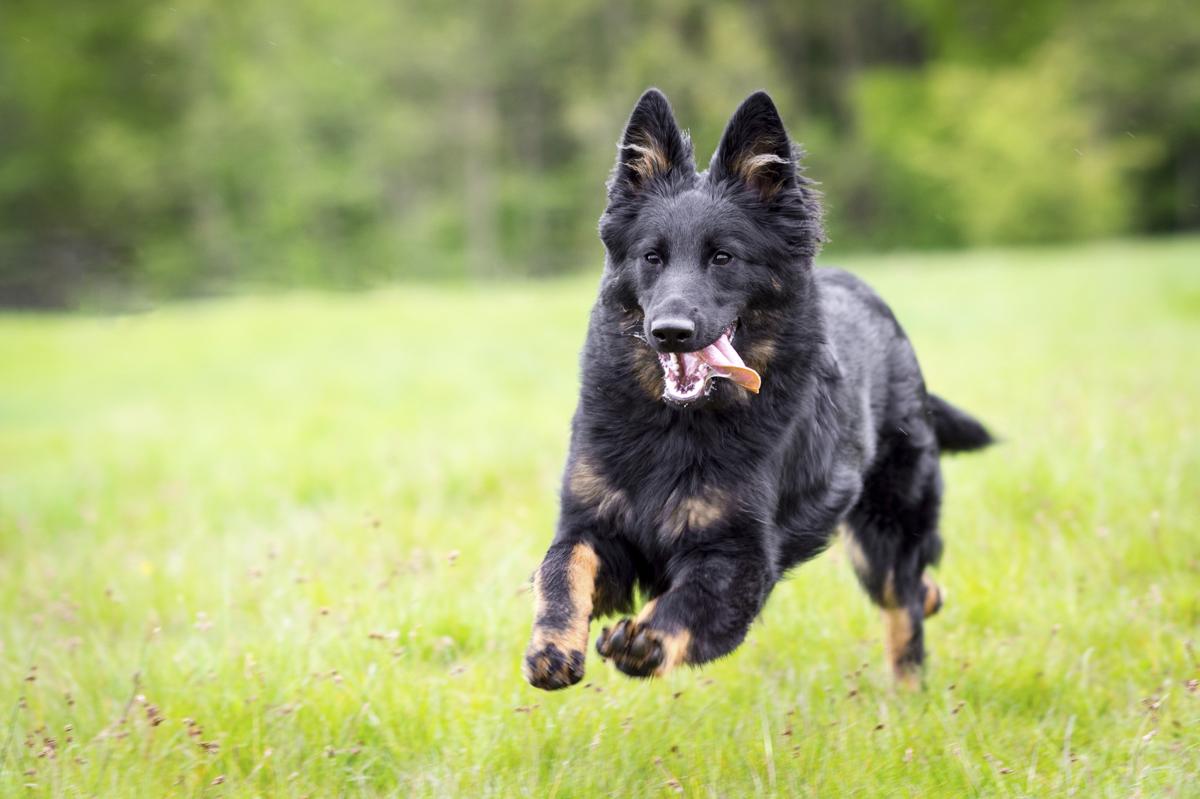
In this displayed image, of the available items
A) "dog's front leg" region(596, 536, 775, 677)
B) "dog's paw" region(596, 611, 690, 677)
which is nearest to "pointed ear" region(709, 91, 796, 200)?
"dog's front leg" region(596, 536, 775, 677)

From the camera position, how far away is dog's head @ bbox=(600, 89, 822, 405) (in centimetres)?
351

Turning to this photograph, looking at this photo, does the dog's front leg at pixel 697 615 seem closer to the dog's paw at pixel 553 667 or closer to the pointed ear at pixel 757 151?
the dog's paw at pixel 553 667

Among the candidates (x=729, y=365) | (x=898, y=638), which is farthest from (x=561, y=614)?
(x=898, y=638)

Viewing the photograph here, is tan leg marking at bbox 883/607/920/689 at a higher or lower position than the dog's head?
lower

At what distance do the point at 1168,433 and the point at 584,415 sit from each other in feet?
18.2

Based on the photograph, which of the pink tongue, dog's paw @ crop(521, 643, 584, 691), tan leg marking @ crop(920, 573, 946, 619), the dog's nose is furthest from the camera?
tan leg marking @ crop(920, 573, 946, 619)

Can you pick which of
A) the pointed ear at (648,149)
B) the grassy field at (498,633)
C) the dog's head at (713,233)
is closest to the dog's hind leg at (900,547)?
the grassy field at (498,633)

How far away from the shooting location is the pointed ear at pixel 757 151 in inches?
145

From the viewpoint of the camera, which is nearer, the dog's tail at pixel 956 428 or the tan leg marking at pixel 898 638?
the tan leg marking at pixel 898 638

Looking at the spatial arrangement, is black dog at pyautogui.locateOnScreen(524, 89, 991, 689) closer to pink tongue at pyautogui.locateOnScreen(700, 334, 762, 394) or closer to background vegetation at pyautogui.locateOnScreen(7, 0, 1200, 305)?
pink tongue at pyautogui.locateOnScreen(700, 334, 762, 394)

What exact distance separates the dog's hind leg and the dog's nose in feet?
5.58

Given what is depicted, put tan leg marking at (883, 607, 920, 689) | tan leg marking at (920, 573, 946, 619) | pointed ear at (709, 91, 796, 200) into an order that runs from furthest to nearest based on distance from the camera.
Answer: tan leg marking at (920, 573, 946, 619) → tan leg marking at (883, 607, 920, 689) → pointed ear at (709, 91, 796, 200)

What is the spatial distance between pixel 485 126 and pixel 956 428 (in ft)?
141

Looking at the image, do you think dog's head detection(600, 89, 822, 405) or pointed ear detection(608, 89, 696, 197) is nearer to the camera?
dog's head detection(600, 89, 822, 405)
